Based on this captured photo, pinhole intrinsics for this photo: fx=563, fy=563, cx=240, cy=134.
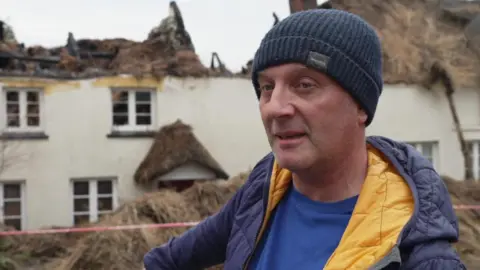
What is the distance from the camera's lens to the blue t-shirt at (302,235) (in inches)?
51.9

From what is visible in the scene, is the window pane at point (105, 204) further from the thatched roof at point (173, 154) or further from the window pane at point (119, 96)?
the window pane at point (119, 96)

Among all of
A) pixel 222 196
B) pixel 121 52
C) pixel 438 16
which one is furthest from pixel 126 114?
pixel 438 16

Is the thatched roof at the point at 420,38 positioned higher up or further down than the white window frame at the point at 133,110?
higher up

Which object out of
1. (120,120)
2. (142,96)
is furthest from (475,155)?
(120,120)

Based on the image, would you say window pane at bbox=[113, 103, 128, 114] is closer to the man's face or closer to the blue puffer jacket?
the blue puffer jacket

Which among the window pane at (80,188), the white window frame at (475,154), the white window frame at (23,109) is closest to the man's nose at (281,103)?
the white window frame at (23,109)

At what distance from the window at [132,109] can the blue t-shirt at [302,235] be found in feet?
38.6

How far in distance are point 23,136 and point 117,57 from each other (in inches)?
146

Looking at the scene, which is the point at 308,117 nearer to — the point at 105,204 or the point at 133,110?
the point at 133,110

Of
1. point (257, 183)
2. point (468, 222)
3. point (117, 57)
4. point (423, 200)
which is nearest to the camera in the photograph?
point (423, 200)

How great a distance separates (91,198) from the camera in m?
12.8

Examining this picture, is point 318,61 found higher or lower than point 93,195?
higher

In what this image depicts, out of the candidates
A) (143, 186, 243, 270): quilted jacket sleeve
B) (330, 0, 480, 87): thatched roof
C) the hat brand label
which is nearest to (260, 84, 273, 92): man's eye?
the hat brand label

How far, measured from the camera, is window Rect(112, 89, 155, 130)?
12930 mm
